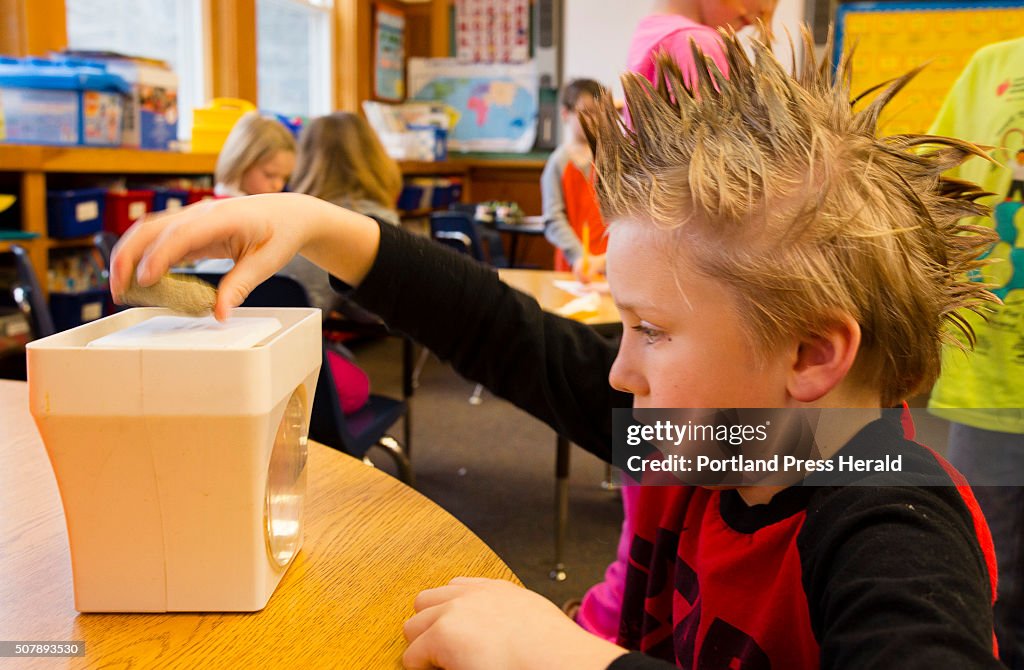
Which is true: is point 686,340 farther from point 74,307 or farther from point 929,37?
point 929,37

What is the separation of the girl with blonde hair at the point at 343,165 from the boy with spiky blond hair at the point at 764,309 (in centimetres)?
200

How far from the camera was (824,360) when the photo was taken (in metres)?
0.61

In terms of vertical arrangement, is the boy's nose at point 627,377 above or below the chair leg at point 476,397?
above

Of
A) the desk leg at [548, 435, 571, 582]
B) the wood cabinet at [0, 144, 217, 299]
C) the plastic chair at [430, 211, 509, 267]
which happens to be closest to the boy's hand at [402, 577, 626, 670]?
the desk leg at [548, 435, 571, 582]

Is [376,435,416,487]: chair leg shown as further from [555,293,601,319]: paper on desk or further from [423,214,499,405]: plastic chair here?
[423,214,499,405]: plastic chair

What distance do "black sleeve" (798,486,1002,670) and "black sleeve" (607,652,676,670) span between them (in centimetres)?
9

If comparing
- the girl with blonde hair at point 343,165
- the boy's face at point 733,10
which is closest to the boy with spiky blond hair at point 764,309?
the boy's face at point 733,10

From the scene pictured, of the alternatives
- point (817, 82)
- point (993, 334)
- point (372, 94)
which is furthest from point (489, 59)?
point (817, 82)

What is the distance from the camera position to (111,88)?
300 centimetres

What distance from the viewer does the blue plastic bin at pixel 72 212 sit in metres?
2.85

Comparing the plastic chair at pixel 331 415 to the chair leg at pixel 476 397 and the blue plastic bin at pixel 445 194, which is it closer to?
the chair leg at pixel 476 397

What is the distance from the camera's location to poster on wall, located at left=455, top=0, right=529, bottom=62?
635 centimetres

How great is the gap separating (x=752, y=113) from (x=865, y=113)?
10 cm

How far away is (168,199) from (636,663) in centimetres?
325
